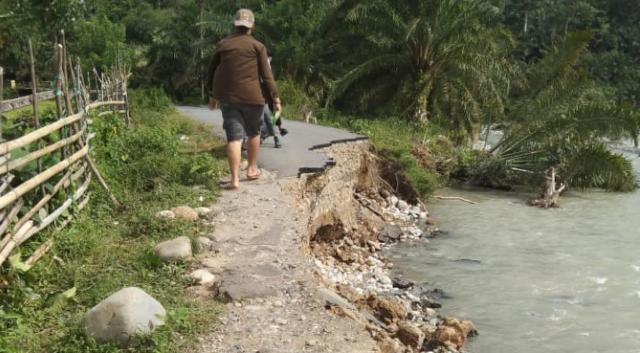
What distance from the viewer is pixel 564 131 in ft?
53.3

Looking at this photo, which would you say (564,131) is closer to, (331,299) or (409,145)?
(409,145)

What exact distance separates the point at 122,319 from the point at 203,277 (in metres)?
1.13

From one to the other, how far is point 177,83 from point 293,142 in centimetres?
1989

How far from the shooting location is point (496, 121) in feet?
60.5

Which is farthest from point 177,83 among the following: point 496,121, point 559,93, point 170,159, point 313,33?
point 170,159

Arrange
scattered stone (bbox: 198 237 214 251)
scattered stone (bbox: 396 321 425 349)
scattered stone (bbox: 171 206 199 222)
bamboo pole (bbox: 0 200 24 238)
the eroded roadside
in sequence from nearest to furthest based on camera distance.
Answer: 1. the eroded roadside
2. bamboo pole (bbox: 0 200 24 238)
3. scattered stone (bbox: 396 321 425 349)
4. scattered stone (bbox: 198 237 214 251)
5. scattered stone (bbox: 171 206 199 222)

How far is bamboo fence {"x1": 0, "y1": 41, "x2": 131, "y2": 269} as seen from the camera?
4770 millimetres

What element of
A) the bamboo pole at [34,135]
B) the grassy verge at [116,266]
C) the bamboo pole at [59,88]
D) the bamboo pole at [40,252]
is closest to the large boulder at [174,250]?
the grassy verge at [116,266]

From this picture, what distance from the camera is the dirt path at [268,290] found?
403cm

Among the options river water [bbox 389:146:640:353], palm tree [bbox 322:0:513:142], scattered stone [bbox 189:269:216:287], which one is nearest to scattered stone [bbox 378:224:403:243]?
river water [bbox 389:146:640:353]

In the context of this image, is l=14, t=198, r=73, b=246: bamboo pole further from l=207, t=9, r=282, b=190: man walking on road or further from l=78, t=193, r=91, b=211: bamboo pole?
l=207, t=9, r=282, b=190: man walking on road

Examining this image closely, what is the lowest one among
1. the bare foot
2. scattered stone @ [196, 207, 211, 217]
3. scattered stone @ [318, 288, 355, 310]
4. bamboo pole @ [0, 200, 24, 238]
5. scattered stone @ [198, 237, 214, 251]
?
scattered stone @ [318, 288, 355, 310]

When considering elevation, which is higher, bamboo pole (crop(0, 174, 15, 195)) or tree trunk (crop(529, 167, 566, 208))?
bamboo pole (crop(0, 174, 15, 195))

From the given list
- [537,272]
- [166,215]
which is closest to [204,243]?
[166,215]
